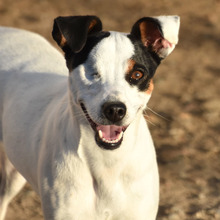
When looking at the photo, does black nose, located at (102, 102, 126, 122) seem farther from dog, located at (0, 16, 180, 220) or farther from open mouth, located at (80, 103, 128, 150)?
open mouth, located at (80, 103, 128, 150)

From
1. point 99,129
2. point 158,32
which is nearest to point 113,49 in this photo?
point 158,32

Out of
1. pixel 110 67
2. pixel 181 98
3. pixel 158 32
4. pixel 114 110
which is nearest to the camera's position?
pixel 114 110

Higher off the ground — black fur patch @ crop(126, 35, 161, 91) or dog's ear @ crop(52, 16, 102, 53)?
dog's ear @ crop(52, 16, 102, 53)

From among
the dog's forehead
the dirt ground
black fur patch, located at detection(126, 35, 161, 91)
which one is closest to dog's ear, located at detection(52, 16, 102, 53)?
the dog's forehead

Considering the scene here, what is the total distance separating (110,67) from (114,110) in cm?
31

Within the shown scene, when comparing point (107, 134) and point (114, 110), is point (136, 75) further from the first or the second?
point (107, 134)

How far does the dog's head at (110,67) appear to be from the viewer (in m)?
3.97

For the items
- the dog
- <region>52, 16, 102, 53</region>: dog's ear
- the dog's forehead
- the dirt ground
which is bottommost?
the dirt ground

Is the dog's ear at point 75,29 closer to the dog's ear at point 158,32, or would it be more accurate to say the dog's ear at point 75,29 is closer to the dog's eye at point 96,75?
the dog's eye at point 96,75

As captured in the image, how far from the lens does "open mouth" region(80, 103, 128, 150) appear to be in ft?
13.4

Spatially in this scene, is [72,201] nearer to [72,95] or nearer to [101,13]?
[72,95]

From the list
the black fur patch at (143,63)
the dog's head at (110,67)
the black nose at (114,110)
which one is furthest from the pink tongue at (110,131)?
the black fur patch at (143,63)

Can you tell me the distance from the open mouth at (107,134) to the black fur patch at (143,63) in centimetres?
33

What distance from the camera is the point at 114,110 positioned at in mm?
3898
